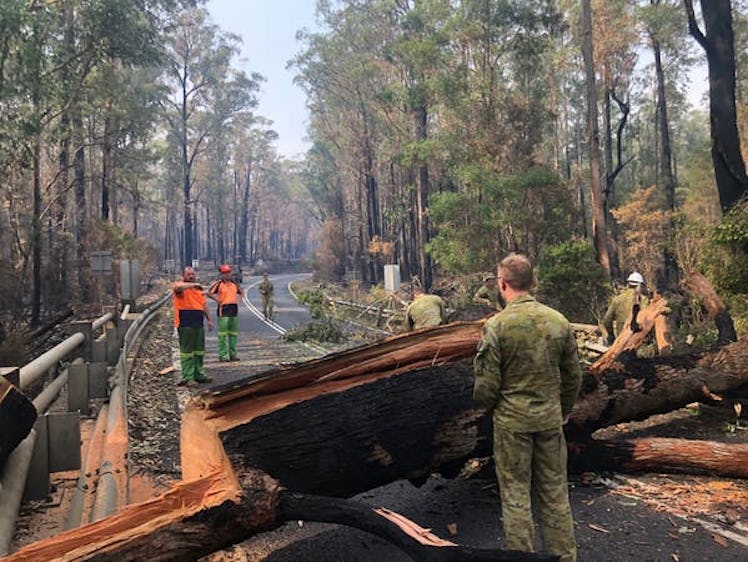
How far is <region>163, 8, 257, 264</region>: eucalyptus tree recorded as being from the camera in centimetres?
5572

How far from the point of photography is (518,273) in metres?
3.67

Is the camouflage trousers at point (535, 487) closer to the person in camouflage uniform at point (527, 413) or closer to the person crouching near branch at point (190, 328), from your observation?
the person in camouflage uniform at point (527, 413)

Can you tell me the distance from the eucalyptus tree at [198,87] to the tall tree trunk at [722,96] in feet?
159

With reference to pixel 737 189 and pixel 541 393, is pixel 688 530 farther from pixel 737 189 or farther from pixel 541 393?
pixel 737 189

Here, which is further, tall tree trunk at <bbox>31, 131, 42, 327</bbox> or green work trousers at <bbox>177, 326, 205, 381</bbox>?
tall tree trunk at <bbox>31, 131, 42, 327</bbox>

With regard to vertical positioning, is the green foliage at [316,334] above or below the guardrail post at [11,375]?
below

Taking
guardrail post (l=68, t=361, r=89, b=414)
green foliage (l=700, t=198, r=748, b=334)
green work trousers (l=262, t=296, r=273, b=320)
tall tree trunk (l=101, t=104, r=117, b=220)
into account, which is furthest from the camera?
tall tree trunk (l=101, t=104, r=117, b=220)

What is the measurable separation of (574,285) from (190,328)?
11.0m

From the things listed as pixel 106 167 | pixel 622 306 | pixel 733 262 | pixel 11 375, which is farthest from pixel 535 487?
pixel 106 167

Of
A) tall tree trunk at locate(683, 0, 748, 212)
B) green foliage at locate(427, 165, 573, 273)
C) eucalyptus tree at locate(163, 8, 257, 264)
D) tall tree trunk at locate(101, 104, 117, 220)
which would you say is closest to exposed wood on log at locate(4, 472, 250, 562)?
tall tree trunk at locate(683, 0, 748, 212)

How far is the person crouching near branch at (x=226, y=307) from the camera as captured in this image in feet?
37.7

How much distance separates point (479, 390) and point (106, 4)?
79.0 ft

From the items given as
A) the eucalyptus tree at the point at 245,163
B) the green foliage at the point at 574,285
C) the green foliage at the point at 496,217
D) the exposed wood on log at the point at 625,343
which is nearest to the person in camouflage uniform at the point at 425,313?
the exposed wood on log at the point at 625,343

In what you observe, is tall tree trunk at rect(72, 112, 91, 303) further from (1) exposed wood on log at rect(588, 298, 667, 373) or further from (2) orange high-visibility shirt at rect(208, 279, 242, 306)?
(1) exposed wood on log at rect(588, 298, 667, 373)
